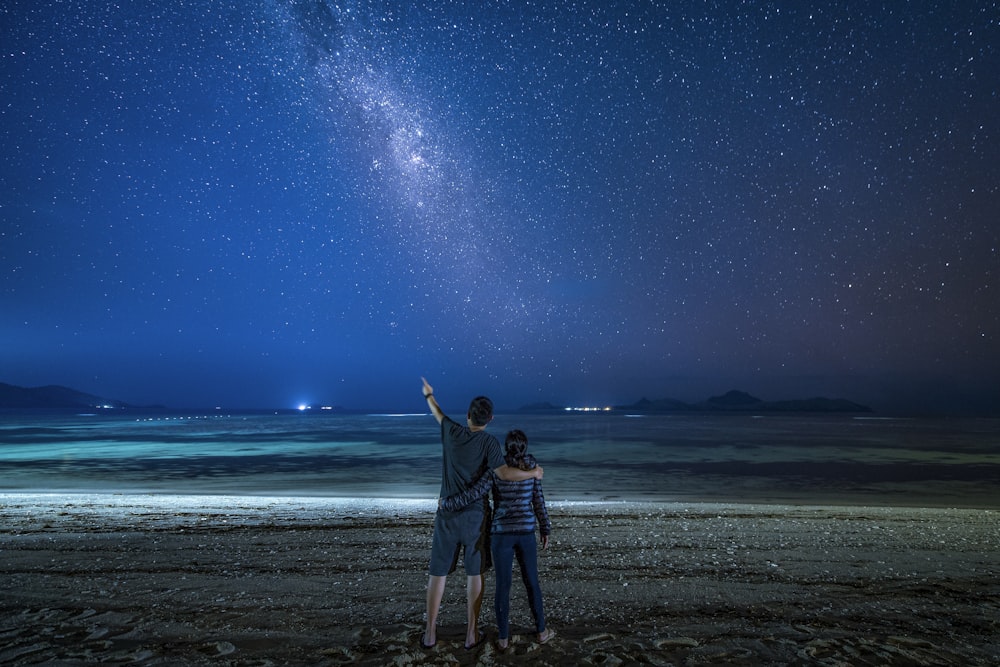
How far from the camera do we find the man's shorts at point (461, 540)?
4.78 metres

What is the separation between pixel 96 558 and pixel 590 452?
33401mm

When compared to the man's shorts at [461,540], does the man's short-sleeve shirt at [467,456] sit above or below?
above

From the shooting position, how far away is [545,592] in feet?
22.3

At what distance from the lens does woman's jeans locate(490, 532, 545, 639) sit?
4.83 metres

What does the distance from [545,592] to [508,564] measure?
2.32 metres

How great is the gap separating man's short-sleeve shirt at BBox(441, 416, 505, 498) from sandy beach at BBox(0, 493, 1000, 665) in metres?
1.71

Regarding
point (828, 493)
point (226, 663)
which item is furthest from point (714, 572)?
point (828, 493)

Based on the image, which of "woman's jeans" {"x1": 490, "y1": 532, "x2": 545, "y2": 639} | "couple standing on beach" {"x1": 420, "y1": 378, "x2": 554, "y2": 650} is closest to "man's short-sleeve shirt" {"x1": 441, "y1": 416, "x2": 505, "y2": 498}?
"couple standing on beach" {"x1": 420, "y1": 378, "x2": 554, "y2": 650}

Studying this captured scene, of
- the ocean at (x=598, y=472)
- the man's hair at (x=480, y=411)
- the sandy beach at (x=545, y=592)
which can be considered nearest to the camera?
the man's hair at (x=480, y=411)

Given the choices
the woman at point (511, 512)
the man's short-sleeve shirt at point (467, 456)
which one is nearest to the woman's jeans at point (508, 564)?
the woman at point (511, 512)

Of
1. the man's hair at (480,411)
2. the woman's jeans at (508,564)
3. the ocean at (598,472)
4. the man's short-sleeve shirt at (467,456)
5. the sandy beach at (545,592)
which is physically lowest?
the ocean at (598,472)

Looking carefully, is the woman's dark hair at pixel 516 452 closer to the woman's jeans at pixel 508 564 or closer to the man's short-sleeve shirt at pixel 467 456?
the man's short-sleeve shirt at pixel 467 456

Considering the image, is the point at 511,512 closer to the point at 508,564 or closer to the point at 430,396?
the point at 508,564

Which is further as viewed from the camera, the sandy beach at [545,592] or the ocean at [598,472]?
the ocean at [598,472]
